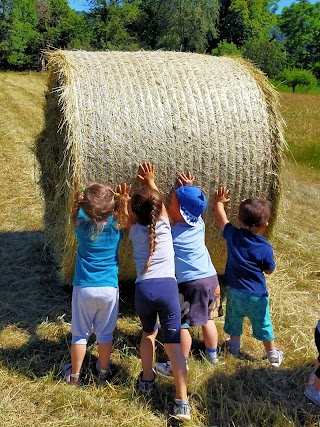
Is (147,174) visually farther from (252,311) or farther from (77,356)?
(77,356)

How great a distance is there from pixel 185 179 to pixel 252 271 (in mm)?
862

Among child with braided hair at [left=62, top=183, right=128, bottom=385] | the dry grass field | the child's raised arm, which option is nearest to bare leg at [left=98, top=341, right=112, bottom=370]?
child with braided hair at [left=62, top=183, right=128, bottom=385]

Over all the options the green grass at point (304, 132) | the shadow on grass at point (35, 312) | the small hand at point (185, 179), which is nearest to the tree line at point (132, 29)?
the green grass at point (304, 132)

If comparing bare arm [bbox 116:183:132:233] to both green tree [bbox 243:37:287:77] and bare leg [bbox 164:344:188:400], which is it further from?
green tree [bbox 243:37:287:77]

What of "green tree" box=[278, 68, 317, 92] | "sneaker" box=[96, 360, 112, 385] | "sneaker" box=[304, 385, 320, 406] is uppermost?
"sneaker" box=[304, 385, 320, 406]

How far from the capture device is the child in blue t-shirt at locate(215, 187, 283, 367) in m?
3.66

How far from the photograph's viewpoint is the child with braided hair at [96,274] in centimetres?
340

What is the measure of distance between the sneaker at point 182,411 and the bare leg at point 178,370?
0.14 ft

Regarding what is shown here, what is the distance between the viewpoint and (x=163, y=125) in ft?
12.4

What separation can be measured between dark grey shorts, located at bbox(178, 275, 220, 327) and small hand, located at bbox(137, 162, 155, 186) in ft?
2.64

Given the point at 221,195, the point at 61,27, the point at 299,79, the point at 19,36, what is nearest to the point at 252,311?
the point at 221,195

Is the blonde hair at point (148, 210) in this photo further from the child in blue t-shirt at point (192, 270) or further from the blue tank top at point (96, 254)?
the child in blue t-shirt at point (192, 270)

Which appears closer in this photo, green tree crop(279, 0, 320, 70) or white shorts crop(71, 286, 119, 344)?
white shorts crop(71, 286, 119, 344)

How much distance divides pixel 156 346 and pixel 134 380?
21.2 inches
